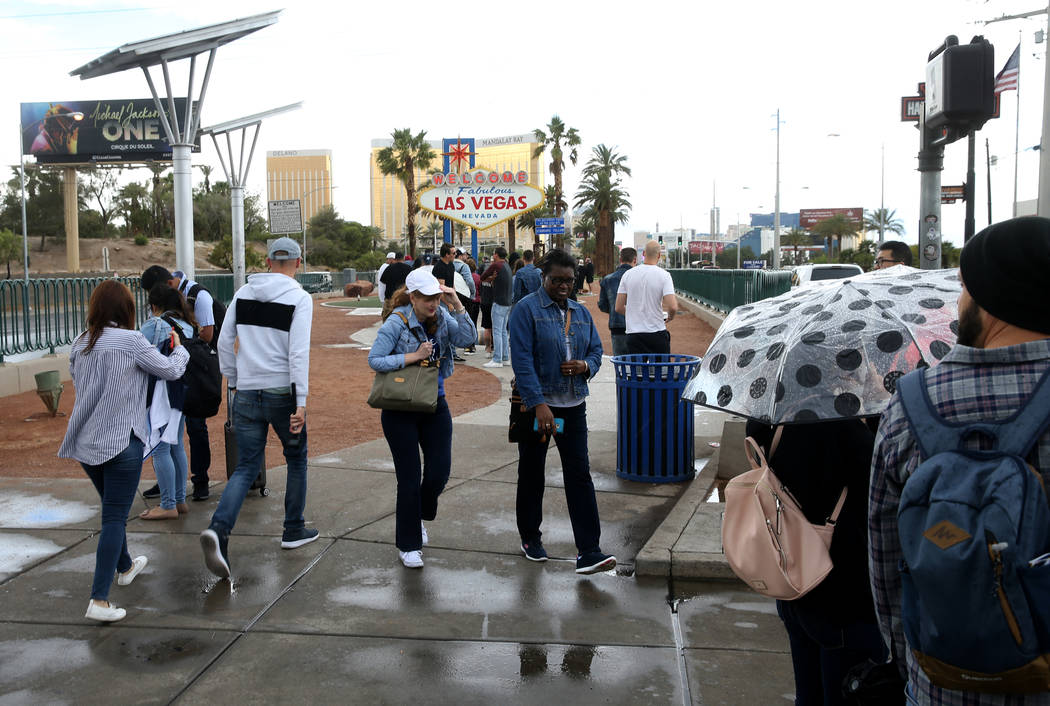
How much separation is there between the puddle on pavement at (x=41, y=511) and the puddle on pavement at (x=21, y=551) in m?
0.29

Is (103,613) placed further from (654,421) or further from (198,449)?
(654,421)

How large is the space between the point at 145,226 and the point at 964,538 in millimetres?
88688

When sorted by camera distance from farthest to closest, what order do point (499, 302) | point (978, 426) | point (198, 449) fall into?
point (499, 302) < point (198, 449) < point (978, 426)

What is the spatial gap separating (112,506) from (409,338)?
1814mm

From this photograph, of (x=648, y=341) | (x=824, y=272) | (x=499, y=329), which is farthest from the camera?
(x=824, y=272)

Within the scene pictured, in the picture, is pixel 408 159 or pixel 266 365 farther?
pixel 408 159

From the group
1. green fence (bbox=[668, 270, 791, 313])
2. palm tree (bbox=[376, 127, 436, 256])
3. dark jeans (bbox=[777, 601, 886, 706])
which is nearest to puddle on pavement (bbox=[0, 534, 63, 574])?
dark jeans (bbox=[777, 601, 886, 706])

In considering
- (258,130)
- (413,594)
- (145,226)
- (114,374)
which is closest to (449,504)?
(413,594)

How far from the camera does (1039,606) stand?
1.64 metres

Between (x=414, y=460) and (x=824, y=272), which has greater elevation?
(x=824, y=272)

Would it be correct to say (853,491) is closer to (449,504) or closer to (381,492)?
(449,504)

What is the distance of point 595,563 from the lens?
519 centimetres

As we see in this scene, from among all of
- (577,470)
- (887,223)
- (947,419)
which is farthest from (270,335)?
(887,223)

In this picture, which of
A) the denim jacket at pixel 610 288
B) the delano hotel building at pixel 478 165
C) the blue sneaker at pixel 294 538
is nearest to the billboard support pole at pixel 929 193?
the denim jacket at pixel 610 288
